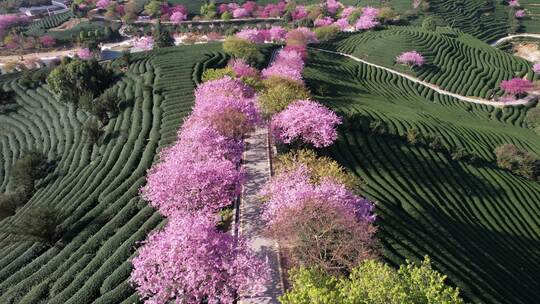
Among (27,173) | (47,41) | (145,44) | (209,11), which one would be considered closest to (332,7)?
(209,11)

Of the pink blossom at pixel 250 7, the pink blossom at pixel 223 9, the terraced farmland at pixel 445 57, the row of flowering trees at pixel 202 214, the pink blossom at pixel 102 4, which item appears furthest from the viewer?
the pink blossom at pixel 102 4

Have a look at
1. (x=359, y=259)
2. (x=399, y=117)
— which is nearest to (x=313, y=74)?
(x=399, y=117)

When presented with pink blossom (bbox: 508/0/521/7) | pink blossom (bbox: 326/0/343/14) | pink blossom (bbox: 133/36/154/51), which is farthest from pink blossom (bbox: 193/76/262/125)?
pink blossom (bbox: 508/0/521/7)

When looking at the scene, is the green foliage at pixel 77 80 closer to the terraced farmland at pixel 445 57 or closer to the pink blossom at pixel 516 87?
the terraced farmland at pixel 445 57

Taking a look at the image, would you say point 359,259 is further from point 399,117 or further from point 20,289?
point 399,117

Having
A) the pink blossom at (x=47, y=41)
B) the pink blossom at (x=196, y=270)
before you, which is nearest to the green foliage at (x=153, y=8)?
the pink blossom at (x=47, y=41)

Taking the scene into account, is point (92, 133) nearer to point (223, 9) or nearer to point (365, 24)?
point (365, 24)
